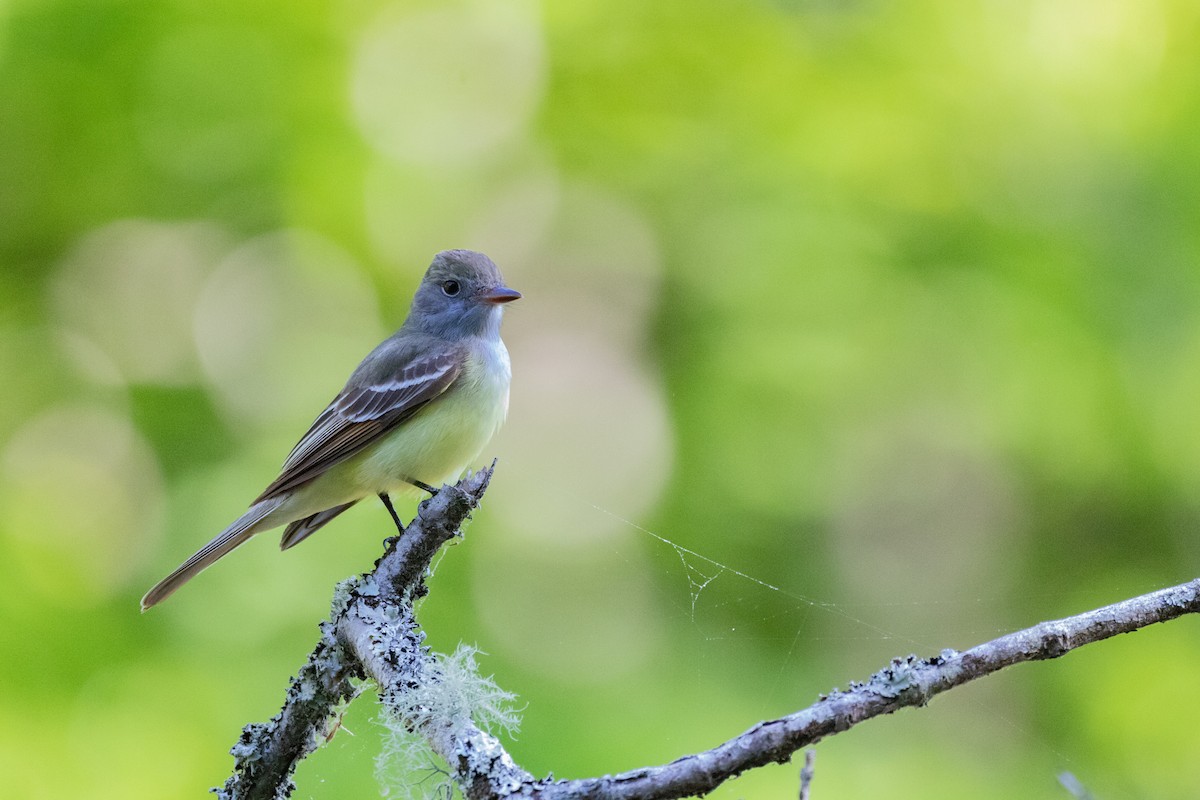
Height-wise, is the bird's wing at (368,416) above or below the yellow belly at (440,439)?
above

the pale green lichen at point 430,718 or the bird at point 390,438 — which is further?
the bird at point 390,438

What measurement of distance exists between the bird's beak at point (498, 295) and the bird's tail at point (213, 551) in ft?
3.84

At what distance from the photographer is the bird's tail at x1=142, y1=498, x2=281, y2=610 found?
382cm

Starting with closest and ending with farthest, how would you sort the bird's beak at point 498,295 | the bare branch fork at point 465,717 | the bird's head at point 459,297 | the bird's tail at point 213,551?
the bare branch fork at point 465,717 → the bird's tail at point 213,551 → the bird's beak at point 498,295 → the bird's head at point 459,297

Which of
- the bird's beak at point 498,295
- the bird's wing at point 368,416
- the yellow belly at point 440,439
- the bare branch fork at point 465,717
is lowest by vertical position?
the bare branch fork at point 465,717

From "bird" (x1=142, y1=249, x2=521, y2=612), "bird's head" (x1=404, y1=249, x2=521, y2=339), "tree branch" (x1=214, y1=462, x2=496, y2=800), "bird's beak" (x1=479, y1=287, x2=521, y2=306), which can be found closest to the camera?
"tree branch" (x1=214, y1=462, x2=496, y2=800)

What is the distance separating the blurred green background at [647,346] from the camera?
4668 mm

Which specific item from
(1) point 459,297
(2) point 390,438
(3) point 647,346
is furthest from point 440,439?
(3) point 647,346

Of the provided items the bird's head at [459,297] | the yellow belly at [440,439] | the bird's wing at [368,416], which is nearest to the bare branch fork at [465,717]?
the yellow belly at [440,439]

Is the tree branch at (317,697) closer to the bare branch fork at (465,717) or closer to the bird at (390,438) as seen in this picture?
the bare branch fork at (465,717)

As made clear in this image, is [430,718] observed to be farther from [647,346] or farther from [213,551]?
[647,346]

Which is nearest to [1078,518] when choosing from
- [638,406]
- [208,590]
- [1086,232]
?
[1086,232]

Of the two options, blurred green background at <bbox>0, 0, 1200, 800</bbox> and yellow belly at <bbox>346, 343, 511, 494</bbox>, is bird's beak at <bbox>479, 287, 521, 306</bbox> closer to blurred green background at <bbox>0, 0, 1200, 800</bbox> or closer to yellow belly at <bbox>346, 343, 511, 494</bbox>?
yellow belly at <bbox>346, 343, 511, 494</bbox>

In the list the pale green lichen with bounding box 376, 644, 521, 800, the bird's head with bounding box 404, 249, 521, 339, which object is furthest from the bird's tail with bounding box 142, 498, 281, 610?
the pale green lichen with bounding box 376, 644, 521, 800
